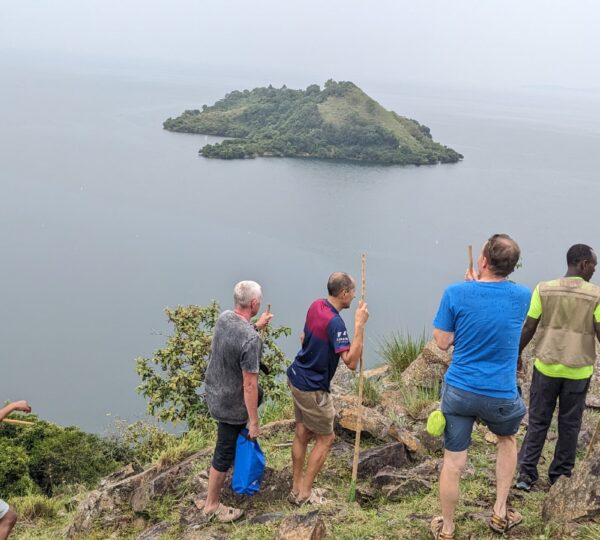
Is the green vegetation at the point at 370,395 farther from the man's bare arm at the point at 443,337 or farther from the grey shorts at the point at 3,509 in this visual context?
the grey shorts at the point at 3,509

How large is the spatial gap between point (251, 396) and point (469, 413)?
4.07ft

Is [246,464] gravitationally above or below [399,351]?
above

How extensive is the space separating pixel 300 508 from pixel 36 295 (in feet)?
189

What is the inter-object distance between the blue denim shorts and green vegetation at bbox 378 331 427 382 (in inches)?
185

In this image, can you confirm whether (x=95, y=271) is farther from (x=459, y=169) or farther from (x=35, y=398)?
(x=459, y=169)

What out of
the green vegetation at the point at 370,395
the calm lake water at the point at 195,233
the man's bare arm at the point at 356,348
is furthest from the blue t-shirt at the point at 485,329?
the calm lake water at the point at 195,233

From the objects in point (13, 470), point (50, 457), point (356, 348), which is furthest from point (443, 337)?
point (50, 457)

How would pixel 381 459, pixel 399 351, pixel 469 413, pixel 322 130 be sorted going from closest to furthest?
pixel 469 413 → pixel 381 459 → pixel 399 351 → pixel 322 130

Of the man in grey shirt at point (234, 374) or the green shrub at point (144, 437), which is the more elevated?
the man in grey shirt at point (234, 374)

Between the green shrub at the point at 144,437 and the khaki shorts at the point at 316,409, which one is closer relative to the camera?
the khaki shorts at the point at 316,409

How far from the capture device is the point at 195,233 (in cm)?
7169

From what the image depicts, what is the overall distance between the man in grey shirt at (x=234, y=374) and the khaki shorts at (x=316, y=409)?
0.92ft

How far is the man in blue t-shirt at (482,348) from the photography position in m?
3.06

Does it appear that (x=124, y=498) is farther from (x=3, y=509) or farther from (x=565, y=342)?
(x=565, y=342)
